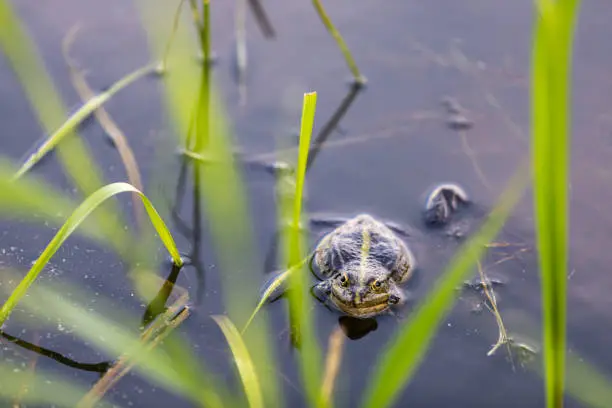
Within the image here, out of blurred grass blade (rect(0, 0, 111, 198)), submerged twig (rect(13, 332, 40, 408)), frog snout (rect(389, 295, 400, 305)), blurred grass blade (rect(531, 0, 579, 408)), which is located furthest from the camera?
blurred grass blade (rect(0, 0, 111, 198))

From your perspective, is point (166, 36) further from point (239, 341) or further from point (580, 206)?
point (580, 206)

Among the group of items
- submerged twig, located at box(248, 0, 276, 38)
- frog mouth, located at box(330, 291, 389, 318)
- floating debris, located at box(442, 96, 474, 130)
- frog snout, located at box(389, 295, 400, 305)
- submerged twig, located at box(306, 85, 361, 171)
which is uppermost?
submerged twig, located at box(248, 0, 276, 38)

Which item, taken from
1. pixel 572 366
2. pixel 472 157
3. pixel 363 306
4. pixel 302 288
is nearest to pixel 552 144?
pixel 572 366

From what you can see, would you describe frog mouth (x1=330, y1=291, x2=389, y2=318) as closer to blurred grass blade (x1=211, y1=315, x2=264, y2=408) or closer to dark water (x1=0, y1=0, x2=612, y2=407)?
dark water (x1=0, y1=0, x2=612, y2=407)

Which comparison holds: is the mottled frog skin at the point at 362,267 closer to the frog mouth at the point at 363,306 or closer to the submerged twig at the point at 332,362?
the frog mouth at the point at 363,306

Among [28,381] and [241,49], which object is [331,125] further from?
[28,381]

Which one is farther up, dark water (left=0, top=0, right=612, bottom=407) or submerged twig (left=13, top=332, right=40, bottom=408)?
dark water (left=0, top=0, right=612, bottom=407)

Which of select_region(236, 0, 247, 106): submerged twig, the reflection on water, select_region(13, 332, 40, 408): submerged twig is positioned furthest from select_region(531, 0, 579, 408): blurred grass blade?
select_region(236, 0, 247, 106): submerged twig
